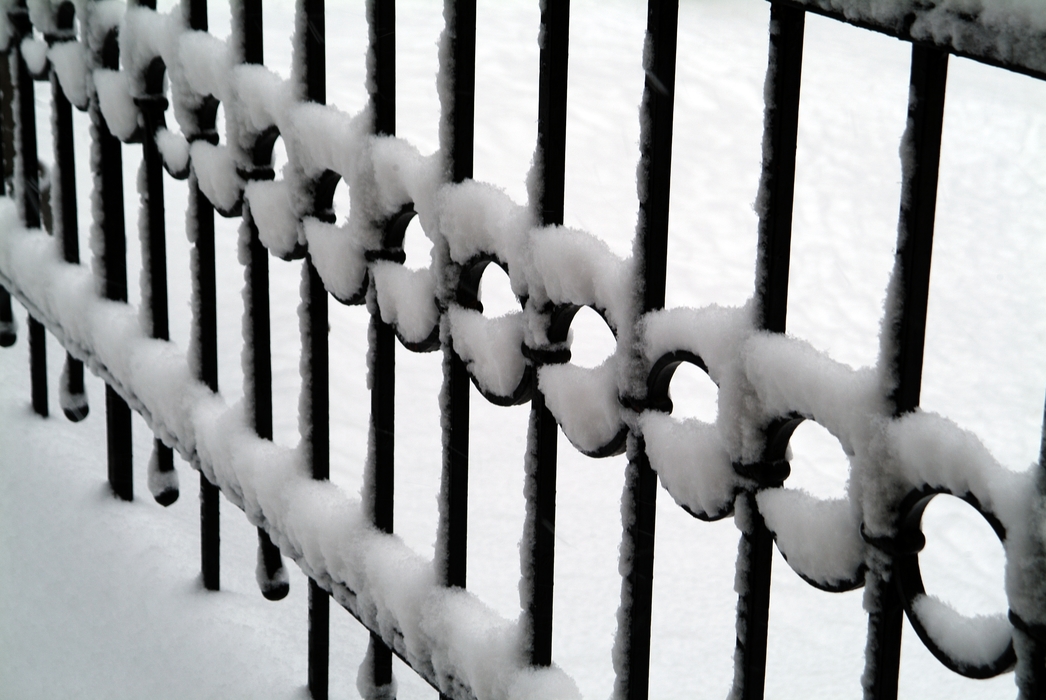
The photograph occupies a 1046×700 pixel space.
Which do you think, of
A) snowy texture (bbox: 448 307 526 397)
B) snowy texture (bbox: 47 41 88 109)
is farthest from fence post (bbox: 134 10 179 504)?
snowy texture (bbox: 448 307 526 397)

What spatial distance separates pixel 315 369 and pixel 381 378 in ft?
0.56

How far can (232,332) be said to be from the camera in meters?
3.54

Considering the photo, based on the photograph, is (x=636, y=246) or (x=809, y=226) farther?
(x=809, y=226)

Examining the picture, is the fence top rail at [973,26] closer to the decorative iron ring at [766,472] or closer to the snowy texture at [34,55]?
the decorative iron ring at [766,472]

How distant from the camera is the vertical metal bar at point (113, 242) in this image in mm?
2379

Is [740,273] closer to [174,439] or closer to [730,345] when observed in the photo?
[174,439]

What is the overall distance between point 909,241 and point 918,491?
0.72ft

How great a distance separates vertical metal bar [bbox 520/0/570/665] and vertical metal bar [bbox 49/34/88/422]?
1.61m

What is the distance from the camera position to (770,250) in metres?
1.12

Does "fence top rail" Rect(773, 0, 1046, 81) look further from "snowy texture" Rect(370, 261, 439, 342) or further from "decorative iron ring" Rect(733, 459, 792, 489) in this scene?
"snowy texture" Rect(370, 261, 439, 342)

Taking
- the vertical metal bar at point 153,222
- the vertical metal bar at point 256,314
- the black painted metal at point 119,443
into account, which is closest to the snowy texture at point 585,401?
the vertical metal bar at point 256,314

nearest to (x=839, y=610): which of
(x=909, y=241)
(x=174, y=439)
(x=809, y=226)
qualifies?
(x=174, y=439)

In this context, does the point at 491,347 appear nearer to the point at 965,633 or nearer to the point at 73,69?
the point at 965,633

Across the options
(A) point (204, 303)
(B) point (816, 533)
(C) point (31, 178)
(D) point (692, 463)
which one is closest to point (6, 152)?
(C) point (31, 178)
